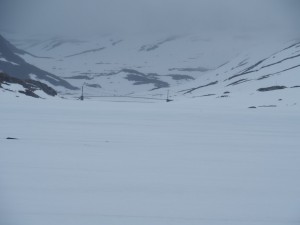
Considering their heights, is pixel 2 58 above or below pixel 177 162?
above

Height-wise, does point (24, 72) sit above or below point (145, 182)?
above

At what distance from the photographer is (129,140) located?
9.97 meters

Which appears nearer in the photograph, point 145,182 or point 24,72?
point 145,182

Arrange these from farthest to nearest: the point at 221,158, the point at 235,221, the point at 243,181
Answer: the point at 221,158
the point at 243,181
the point at 235,221

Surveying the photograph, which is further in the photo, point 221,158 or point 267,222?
point 221,158

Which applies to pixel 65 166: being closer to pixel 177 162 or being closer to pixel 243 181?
pixel 177 162

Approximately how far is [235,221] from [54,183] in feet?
A: 9.08

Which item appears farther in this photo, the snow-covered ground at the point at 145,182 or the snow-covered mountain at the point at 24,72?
the snow-covered mountain at the point at 24,72

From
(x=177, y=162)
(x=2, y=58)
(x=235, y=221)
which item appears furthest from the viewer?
(x=2, y=58)

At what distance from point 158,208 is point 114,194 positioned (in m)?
0.76

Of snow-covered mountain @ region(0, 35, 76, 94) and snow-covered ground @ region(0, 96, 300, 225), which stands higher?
snow-covered mountain @ region(0, 35, 76, 94)

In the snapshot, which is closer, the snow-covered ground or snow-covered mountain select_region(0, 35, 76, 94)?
the snow-covered ground

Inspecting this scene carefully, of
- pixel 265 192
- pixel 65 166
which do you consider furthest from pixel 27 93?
pixel 265 192

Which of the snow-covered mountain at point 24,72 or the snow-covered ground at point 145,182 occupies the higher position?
the snow-covered mountain at point 24,72
